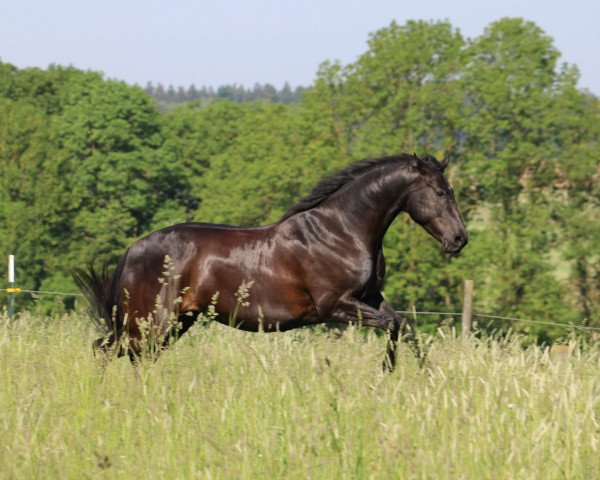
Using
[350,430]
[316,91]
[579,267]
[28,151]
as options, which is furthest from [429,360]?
[28,151]

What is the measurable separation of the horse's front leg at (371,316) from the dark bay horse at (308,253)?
0.01 m

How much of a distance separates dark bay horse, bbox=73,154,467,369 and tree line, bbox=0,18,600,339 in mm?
27999

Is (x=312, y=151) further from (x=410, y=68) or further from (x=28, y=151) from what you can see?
(x=28, y=151)

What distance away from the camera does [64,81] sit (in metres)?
56.6

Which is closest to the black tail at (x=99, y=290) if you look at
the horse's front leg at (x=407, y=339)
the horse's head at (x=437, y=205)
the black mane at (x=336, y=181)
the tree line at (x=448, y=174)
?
the black mane at (x=336, y=181)

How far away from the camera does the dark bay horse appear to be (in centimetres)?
777

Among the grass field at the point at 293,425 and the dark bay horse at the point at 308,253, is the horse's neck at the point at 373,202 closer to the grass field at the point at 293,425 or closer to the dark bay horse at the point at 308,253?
the dark bay horse at the point at 308,253

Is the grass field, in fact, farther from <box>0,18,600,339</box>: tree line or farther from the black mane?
<box>0,18,600,339</box>: tree line

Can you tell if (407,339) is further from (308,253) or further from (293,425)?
(293,425)

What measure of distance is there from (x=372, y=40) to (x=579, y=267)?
12616 mm

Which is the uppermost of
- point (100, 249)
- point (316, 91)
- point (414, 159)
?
point (316, 91)

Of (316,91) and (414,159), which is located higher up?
(316,91)

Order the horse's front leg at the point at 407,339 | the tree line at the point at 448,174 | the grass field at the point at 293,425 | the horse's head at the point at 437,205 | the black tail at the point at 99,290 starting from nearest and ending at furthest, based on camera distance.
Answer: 1. the grass field at the point at 293,425
2. the horse's front leg at the point at 407,339
3. the horse's head at the point at 437,205
4. the black tail at the point at 99,290
5. the tree line at the point at 448,174

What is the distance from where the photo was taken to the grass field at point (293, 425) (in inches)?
159
